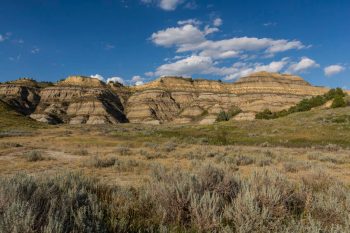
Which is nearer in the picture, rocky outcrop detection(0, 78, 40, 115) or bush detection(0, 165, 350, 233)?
bush detection(0, 165, 350, 233)

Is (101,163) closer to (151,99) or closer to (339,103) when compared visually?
(339,103)

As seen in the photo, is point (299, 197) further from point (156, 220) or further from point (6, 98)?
point (6, 98)

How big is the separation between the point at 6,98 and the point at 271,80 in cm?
14019

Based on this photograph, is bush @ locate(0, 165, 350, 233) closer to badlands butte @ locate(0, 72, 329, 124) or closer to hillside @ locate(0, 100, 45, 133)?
hillside @ locate(0, 100, 45, 133)


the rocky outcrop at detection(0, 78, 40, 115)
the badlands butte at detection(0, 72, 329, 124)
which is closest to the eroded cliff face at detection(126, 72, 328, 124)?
the badlands butte at detection(0, 72, 329, 124)

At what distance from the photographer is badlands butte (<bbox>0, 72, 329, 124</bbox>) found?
5335 inches

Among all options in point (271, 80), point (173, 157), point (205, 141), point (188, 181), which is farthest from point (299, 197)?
point (271, 80)

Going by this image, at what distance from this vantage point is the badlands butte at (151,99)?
445ft

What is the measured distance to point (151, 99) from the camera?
164 metres

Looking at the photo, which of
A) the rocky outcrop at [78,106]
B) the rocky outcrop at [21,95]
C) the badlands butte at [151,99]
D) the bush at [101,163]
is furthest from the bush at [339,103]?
the rocky outcrop at [21,95]

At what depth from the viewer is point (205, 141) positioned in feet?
112

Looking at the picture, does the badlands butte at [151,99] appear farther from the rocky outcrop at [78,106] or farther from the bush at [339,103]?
the bush at [339,103]

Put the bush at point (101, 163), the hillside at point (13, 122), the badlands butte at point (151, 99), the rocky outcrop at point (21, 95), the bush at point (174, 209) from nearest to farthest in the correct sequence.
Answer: the bush at point (174, 209) < the bush at point (101, 163) < the hillside at point (13, 122) < the rocky outcrop at point (21, 95) < the badlands butte at point (151, 99)

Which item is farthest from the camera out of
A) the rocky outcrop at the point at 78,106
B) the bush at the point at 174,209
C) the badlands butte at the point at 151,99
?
the badlands butte at the point at 151,99
